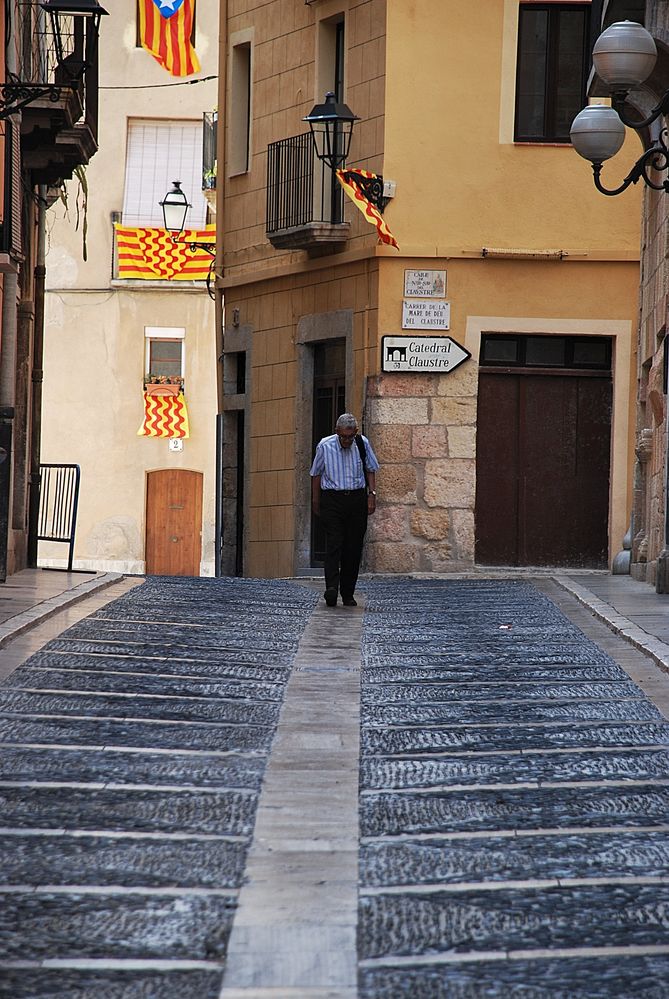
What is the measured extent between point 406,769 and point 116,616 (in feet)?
19.5

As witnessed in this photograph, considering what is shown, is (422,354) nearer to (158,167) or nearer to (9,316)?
(9,316)

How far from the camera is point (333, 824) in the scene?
213 inches

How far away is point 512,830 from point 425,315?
1528 centimetres

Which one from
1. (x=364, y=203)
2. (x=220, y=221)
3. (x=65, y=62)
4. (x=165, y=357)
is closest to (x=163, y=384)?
(x=165, y=357)

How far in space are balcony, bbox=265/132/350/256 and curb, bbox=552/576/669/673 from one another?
22.5 ft

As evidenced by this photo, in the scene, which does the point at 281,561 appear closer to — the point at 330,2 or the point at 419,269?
the point at 419,269

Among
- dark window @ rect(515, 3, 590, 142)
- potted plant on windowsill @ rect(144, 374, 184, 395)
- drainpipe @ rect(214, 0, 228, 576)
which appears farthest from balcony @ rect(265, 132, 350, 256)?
potted plant on windowsill @ rect(144, 374, 184, 395)

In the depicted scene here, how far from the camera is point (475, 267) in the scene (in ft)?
66.7

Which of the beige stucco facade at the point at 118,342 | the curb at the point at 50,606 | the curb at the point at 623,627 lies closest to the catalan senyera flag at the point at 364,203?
the curb at the point at 50,606

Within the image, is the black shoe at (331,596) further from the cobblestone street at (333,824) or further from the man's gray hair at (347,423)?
the cobblestone street at (333,824)

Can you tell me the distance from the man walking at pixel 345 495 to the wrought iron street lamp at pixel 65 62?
378 cm

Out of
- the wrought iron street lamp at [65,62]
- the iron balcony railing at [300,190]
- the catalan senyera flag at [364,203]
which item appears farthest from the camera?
the iron balcony railing at [300,190]

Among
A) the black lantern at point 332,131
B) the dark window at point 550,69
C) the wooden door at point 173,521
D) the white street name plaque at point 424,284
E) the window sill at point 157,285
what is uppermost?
the dark window at point 550,69

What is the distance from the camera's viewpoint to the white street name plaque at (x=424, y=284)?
66.5 ft
